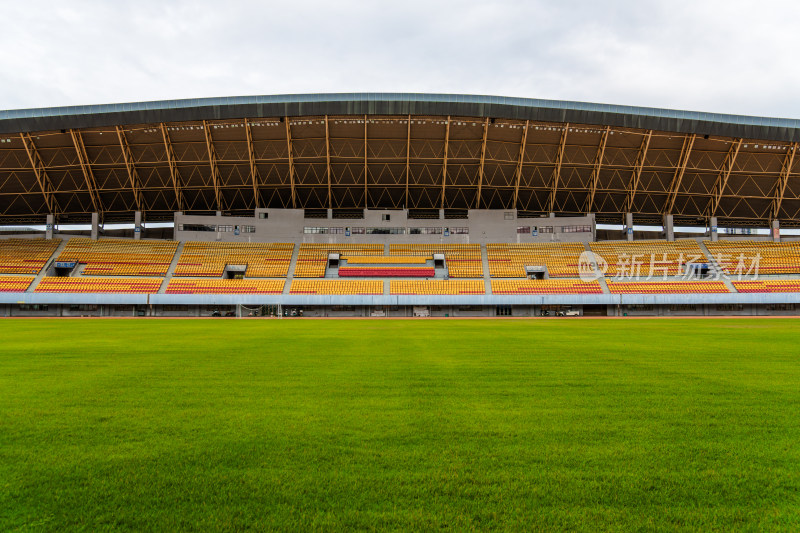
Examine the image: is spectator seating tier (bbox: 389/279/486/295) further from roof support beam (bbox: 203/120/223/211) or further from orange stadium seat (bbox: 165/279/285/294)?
roof support beam (bbox: 203/120/223/211)

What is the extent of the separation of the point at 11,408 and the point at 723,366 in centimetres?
1210

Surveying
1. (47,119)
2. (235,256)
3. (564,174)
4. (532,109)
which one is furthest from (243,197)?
(564,174)

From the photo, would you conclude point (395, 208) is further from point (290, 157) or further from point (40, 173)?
point (40, 173)

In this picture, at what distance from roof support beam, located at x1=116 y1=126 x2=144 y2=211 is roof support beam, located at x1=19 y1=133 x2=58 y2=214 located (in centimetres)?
751

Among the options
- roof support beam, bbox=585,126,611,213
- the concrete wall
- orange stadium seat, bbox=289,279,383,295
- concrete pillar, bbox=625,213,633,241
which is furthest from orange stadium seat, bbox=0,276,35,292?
concrete pillar, bbox=625,213,633,241

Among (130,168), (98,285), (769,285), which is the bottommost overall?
(98,285)

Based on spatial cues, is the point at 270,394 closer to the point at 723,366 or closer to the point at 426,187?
the point at 723,366

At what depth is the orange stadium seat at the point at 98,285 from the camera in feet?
140

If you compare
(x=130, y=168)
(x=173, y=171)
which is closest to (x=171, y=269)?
(x=173, y=171)

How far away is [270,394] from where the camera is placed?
643cm

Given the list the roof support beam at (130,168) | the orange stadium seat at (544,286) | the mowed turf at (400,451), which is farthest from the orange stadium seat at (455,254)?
the mowed turf at (400,451)

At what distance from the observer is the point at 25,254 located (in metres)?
46.7

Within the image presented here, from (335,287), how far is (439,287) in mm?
A: 10756

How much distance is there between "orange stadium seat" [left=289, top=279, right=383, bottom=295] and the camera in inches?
1765
